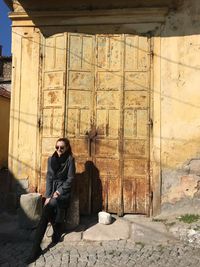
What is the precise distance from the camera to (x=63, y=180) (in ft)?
17.9

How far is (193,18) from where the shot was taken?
6.14 m

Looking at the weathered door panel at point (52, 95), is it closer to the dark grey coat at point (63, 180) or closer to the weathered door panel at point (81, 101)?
the weathered door panel at point (81, 101)

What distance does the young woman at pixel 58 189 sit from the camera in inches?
200

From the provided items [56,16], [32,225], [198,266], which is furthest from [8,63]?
[198,266]

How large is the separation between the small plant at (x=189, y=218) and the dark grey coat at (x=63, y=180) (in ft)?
6.10

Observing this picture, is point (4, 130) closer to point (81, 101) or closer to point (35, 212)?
point (81, 101)

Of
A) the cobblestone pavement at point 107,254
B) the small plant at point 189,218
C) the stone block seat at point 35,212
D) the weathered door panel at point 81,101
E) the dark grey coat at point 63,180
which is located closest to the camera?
the cobblestone pavement at point 107,254

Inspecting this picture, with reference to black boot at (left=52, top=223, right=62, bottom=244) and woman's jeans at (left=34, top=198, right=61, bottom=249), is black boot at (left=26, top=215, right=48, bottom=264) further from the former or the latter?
black boot at (left=52, top=223, right=62, bottom=244)

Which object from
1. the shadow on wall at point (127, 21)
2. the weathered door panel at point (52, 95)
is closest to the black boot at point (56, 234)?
the weathered door panel at point (52, 95)

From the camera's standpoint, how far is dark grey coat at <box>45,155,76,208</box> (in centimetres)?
532

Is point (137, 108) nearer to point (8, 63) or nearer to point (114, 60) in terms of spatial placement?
point (114, 60)

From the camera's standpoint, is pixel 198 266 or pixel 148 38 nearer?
pixel 198 266

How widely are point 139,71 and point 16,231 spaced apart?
10.6ft

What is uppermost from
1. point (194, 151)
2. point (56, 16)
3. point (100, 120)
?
point (56, 16)
